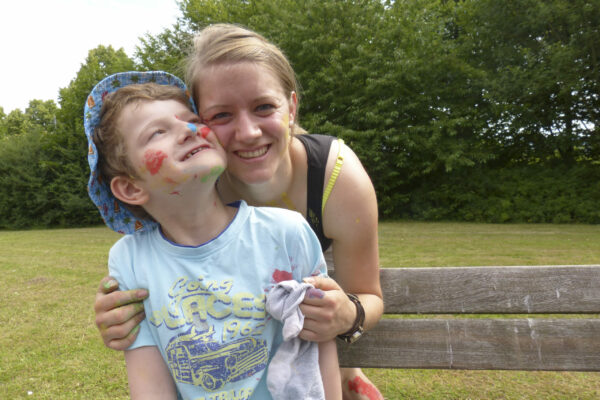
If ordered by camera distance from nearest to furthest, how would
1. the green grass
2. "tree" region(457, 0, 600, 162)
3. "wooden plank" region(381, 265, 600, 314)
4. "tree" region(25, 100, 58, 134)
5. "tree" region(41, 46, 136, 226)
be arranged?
"wooden plank" region(381, 265, 600, 314) → the green grass → "tree" region(457, 0, 600, 162) → "tree" region(41, 46, 136, 226) → "tree" region(25, 100, 58, 134)

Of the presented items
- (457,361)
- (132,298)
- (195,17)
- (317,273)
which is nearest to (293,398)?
(317,273)

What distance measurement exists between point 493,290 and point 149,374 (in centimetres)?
151

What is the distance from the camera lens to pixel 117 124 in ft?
4.92

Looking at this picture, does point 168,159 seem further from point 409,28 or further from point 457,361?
point 409,28

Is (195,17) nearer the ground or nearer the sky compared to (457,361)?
nearer the sky

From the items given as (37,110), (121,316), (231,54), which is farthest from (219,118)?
(37,110)

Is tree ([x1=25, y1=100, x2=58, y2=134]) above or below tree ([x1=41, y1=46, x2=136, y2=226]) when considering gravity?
above

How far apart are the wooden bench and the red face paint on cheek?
3.85 feet

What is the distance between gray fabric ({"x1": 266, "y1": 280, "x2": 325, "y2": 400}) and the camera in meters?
1.38

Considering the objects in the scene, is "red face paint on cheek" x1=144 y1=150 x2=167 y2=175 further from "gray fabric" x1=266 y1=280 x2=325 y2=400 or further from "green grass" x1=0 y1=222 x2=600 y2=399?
"green grass" x1=0 y1=222 x2=600 y2=399

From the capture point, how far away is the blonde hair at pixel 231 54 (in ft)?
5.24

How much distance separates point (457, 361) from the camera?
2072 mm

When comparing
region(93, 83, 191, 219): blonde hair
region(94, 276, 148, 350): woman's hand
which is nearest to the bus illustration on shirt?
region(94, 276, 148, 350): woman's hand

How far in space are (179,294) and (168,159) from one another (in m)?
0.46
